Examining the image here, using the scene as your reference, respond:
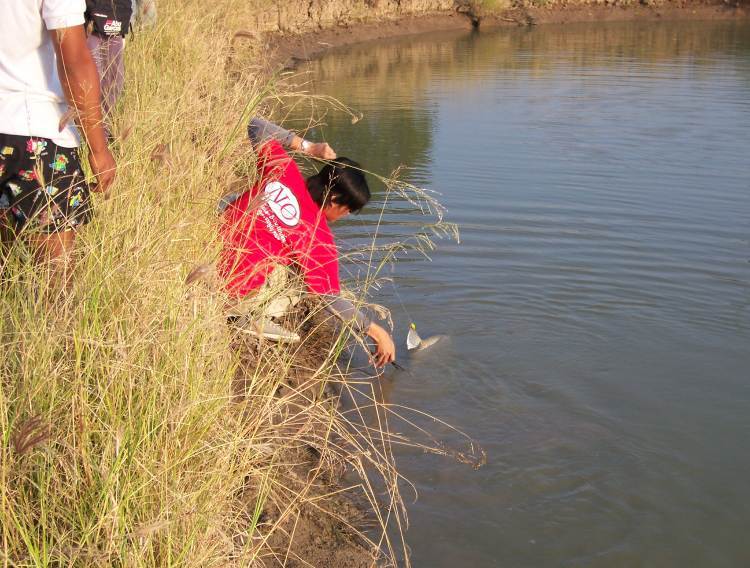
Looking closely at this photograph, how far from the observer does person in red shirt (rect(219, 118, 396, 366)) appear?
155 inches

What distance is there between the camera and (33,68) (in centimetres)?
310

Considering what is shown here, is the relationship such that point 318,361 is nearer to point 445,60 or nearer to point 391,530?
point 391,530

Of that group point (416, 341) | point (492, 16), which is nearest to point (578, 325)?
point (416, 341)

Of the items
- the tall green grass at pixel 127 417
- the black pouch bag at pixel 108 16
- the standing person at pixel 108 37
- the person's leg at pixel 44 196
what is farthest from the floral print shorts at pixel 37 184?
the black pouch bag at pixel 108 16

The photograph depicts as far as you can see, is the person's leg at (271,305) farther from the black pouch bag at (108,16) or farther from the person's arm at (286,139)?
the black pouch bag at (108,16)

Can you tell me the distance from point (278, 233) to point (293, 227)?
3.4 inches

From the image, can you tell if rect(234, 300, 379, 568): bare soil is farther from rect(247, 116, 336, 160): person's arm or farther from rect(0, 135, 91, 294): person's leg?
rect(247, 116, 336, 160): person's arm

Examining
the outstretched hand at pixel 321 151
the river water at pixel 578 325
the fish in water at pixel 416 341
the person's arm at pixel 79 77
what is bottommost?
the river water at pixel 578 325

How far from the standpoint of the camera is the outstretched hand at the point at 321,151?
4.54m

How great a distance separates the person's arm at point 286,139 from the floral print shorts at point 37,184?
1.57 meters

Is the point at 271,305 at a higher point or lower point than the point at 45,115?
lower

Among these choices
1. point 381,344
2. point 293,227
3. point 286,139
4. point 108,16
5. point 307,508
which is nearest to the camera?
point 307,508

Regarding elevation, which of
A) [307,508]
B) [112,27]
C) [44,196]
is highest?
[112,27]

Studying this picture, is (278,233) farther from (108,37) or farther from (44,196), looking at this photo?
(44,196)
